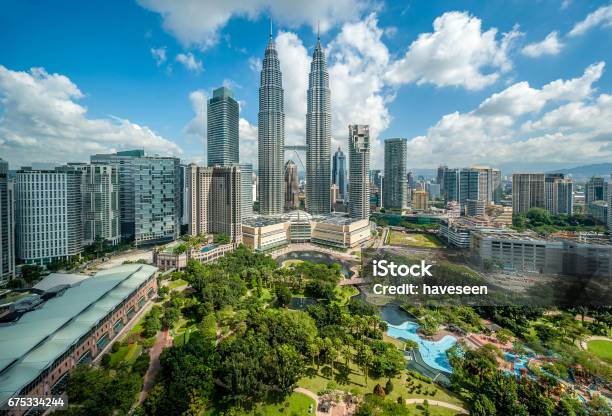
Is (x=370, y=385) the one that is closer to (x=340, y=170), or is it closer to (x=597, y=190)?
(x=597, y=190)

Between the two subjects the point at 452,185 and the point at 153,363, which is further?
the point at 452,185

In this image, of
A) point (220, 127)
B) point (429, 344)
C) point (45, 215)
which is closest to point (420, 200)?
point (220, 127)

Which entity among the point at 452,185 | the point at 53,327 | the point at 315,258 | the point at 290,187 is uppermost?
the point at 452,185

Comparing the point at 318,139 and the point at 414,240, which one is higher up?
the point at 318,139

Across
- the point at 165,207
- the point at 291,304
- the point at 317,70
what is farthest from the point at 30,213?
the point at 317,70

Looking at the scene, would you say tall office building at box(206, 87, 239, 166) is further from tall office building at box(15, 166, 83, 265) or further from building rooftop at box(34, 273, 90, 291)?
building rooftop at box(34, 273, 90, 291)

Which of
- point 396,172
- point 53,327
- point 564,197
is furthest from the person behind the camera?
point 396,172

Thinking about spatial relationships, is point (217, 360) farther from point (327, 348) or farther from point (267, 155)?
point (267, 155)

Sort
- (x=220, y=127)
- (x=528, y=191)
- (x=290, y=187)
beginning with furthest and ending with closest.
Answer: (x=290, y=187)
(x=528, y=191)
(x=220, y=127)
